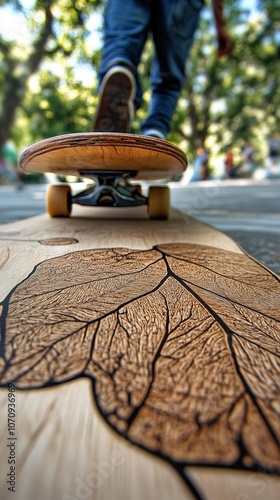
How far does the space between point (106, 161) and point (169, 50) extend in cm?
79

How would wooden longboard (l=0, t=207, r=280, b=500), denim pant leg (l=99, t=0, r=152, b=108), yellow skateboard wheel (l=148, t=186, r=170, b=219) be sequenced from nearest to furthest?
1. wooden longboard (l=0, t=207, r=280, b=500)
2. yellow skateboard wheel (l=148, t=186, r=170, b=219)
3. denim pant leg (l=99, t=0, r=152, b=108)

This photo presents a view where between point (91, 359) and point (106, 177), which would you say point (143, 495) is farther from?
point (106, 177)

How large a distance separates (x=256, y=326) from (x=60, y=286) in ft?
0.75

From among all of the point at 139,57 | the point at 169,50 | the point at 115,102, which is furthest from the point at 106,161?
the point at 169,50

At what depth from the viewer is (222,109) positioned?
477 inches

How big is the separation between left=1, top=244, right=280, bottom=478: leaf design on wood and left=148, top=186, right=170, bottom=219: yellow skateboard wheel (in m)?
0.53

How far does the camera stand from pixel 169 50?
124 centimetres

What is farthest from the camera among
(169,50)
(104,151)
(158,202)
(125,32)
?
(169,50)

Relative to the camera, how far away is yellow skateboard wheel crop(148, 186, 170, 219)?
0.93 metres

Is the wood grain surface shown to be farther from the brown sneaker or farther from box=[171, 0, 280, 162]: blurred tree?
box=[171, 0, 280, 162]: blurred tree

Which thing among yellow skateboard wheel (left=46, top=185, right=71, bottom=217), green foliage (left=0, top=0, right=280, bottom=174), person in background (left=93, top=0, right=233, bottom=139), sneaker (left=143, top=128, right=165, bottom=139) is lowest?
yellow skateboard wheel (left=46, top=185, right=71, bottom=217)

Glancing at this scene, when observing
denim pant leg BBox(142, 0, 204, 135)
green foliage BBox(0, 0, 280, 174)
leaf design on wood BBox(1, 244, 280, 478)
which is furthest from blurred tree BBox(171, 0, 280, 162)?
leaf design on wood BBox(1, 244, 280, 478)

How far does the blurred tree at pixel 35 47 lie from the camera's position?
18.0 feet

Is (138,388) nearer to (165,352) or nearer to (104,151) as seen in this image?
(165,352)
